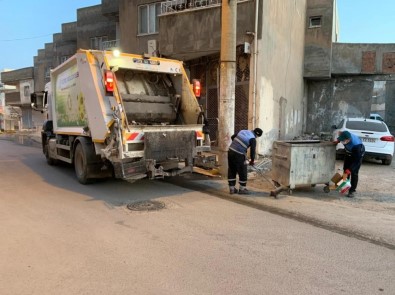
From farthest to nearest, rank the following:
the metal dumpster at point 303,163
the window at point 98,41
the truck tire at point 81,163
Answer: the window at point 98,41
the truck tire at point 81,163
the metal dumpster at point 303,163

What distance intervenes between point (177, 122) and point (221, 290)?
5.70 meters

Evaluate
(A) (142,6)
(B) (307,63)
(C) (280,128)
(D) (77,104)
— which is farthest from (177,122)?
(B) (307,63)

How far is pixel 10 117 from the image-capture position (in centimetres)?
4562

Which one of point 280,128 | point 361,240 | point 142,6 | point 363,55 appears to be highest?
point 142,6

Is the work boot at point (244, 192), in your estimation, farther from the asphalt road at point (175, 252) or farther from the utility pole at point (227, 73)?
the utility pole at point (227, 73)

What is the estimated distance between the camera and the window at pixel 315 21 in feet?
70.1

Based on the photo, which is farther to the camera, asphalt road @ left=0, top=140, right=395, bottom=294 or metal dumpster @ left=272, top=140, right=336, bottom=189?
metal dumpster @ left=272, top=140, right=336, bottom=189

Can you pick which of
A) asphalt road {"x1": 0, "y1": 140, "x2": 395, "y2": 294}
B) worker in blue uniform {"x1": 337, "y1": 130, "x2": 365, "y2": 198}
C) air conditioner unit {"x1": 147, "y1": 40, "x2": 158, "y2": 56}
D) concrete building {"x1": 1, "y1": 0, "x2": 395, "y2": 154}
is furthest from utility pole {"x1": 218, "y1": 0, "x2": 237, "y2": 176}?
air conditioner unit {"x1": 147, "y1": 40, "x2": 158, "y2": 56}

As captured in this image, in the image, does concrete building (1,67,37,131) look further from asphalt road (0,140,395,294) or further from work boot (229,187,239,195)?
work boot (229,187,239,195)

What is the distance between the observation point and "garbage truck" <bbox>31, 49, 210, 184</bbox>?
699 centimetres

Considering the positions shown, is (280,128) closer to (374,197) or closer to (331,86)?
(374,197)

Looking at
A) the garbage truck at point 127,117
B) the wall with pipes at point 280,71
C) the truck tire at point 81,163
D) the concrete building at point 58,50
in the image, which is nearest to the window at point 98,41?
the concrete building at point 58,50

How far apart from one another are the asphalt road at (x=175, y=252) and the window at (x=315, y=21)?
701 inches

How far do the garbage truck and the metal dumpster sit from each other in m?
1.73
